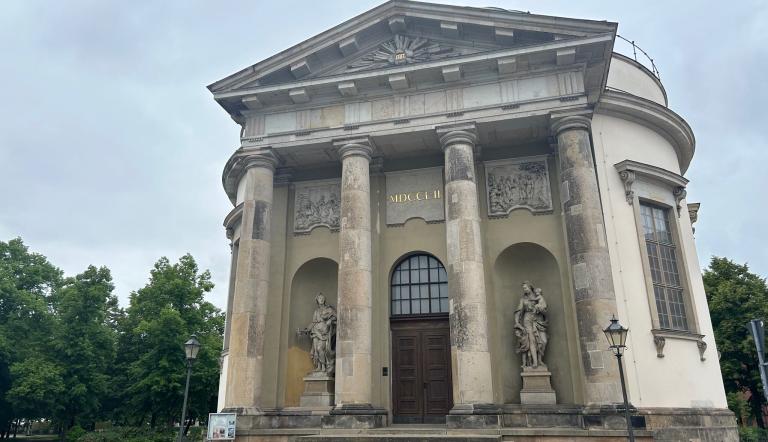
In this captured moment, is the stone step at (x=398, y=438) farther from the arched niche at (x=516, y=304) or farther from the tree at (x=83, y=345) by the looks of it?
the tree at (x=83, y=345)

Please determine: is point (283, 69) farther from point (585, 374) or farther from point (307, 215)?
point (585, 374)

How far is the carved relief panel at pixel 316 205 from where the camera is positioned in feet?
62.4

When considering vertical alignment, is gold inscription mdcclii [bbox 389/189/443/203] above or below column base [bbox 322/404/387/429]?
above

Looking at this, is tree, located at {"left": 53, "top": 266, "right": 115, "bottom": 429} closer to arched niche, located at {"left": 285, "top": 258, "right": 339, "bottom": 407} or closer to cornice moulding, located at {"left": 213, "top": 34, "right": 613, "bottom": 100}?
arched niche, located at {"left": 285, "top": 258, "right": 339, "bottom": 407}

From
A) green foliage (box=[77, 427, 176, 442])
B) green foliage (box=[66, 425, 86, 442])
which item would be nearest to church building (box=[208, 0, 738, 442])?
green foliage (box=[77, 427, 176, 442])

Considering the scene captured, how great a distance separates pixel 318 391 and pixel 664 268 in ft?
36.2

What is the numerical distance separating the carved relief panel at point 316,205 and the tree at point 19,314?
20527mm

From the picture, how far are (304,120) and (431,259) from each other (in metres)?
5.99

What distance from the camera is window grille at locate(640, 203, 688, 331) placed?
16328 millimetres

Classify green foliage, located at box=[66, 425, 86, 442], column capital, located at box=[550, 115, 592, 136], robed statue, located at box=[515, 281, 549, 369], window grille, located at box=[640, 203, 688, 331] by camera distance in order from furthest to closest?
green foliage, located at box=[66, 425, 86, 442], window grille, located at box=[640, 203, 688, 331], robed statue, located at box=[515, 281, 549, 369], column capital, located at box=[550, 115, 592, 136]

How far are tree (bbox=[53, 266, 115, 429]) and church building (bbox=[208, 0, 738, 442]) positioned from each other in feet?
62.9

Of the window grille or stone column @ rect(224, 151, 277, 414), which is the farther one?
the window grille

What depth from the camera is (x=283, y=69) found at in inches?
706

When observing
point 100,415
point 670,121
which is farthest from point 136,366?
point 670,121
